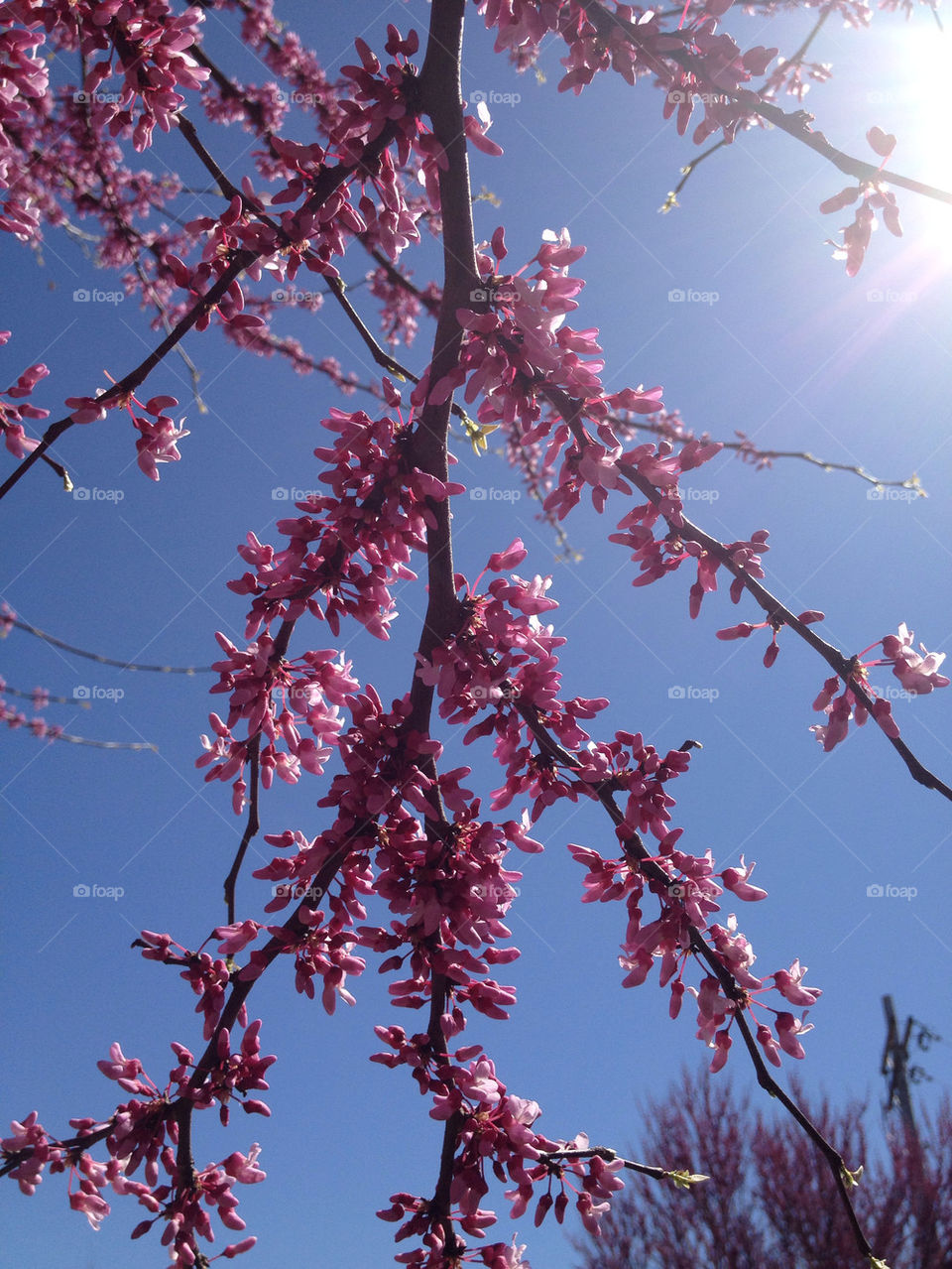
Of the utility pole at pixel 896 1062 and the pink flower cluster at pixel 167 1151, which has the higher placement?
the utility pole at pixel 896 1062

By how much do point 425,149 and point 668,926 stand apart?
2.04 metres

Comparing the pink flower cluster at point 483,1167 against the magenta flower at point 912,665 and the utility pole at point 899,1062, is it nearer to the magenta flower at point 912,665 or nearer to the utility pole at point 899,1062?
the magenta flower at point 912,665

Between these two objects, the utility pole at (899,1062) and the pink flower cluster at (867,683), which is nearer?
the pink flower cluster at (867,683)

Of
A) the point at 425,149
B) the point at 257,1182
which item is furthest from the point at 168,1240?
the point at 425,149

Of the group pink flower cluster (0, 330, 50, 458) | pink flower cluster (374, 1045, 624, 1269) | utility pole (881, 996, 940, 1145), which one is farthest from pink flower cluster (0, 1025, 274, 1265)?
utility pole (881, 996, 940, 1145)

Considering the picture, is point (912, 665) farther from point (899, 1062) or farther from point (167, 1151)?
point (899, 1062)

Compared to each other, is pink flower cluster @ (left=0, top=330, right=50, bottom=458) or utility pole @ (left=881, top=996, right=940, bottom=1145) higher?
utility pole @ (left=881, top=996, right=940, bottom=1145)

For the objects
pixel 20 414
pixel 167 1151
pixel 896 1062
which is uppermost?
pixel 896 1062

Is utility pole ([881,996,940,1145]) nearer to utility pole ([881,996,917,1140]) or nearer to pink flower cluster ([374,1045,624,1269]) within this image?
utility pole ([881,996,917,1140])

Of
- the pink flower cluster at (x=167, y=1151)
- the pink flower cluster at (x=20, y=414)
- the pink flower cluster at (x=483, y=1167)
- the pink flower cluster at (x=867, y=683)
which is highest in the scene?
the pink flower cluster at (x=867, y=683)

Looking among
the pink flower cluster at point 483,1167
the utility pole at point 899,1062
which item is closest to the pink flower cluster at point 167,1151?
the pink flower cluster at point 483,1167

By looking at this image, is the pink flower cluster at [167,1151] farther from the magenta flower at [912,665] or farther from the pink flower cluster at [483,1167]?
the magenta flower at [912,665]

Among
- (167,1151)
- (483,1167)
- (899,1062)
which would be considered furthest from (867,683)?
(899,1062)

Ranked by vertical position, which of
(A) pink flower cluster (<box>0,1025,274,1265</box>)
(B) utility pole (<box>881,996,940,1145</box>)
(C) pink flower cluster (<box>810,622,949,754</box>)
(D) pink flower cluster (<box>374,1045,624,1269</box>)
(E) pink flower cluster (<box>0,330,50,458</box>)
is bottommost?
(A) pink flower cluster (<box>0,1025,274,1265</box>)
